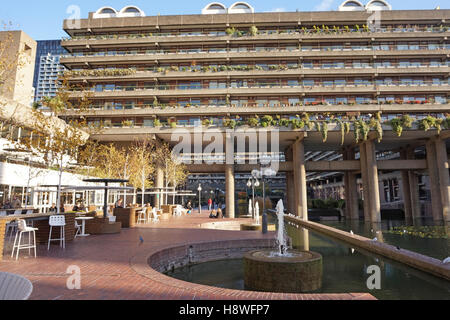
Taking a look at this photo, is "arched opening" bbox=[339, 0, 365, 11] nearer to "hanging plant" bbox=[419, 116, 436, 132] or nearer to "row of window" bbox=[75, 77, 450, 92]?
"row of window" bbox=[75, 77, 450, 92]

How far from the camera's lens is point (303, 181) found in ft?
101

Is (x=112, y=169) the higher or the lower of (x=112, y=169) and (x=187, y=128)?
the lower

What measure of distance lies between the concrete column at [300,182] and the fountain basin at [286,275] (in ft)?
78.5

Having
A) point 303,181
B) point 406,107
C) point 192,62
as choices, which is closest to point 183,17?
point 192,62

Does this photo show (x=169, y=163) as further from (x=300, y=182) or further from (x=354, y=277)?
(x=354, y=277)

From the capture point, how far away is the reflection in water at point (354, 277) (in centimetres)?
659

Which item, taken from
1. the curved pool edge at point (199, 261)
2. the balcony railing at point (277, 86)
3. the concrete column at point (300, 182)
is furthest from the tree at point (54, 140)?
the concrete column at point (300, 182)

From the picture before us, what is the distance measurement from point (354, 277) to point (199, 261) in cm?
502

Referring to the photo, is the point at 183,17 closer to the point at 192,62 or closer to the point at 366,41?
the point at 192,62

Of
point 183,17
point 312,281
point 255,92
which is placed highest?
point 183,17

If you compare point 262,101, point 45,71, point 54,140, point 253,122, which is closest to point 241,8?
point 262,101

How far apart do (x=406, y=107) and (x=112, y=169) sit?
32.8 meters

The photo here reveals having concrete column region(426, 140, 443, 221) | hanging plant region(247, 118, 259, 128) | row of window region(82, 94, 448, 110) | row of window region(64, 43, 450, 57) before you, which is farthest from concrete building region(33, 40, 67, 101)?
concrete column region(426, 140, 443, 221)

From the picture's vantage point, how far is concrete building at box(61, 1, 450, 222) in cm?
3072
